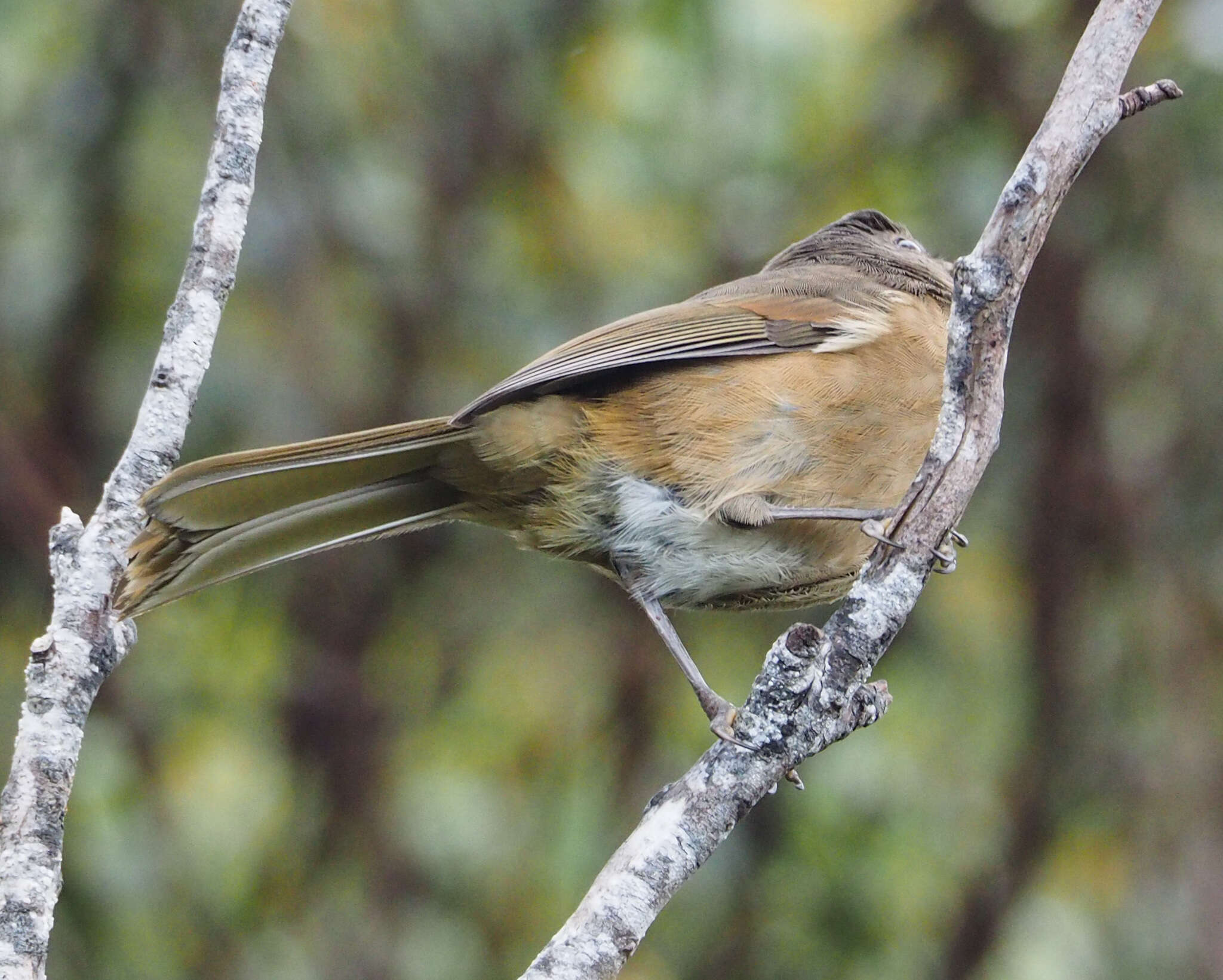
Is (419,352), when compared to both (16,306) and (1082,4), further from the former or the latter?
(1082,4)

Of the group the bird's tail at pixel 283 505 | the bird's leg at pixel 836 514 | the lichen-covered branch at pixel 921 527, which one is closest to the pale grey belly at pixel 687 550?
the bird's leg at pixel 836 514

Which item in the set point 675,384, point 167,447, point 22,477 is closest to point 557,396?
point 675,384

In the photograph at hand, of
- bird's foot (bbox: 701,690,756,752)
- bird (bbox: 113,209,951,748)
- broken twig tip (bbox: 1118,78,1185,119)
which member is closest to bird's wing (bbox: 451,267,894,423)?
bird (bbox: 113,209,951,748)

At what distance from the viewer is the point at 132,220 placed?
6055 millimetres

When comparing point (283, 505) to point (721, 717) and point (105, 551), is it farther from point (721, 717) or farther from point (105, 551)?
point (105, 551)

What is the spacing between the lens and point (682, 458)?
4.18 metres

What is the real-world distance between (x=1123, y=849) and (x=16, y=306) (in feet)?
16.3

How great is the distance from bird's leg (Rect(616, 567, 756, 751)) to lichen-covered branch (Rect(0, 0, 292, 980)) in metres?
1.19

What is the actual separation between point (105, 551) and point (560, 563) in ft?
13.4

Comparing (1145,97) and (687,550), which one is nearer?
(1145,97)

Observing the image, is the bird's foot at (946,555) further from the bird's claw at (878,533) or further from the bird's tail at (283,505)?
the bird's tail at (283,505)

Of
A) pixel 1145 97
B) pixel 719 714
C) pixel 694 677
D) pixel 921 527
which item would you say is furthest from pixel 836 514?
pixel 1145 97

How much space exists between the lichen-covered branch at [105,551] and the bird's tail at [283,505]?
598mm

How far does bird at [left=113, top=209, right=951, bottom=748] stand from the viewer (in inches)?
160
